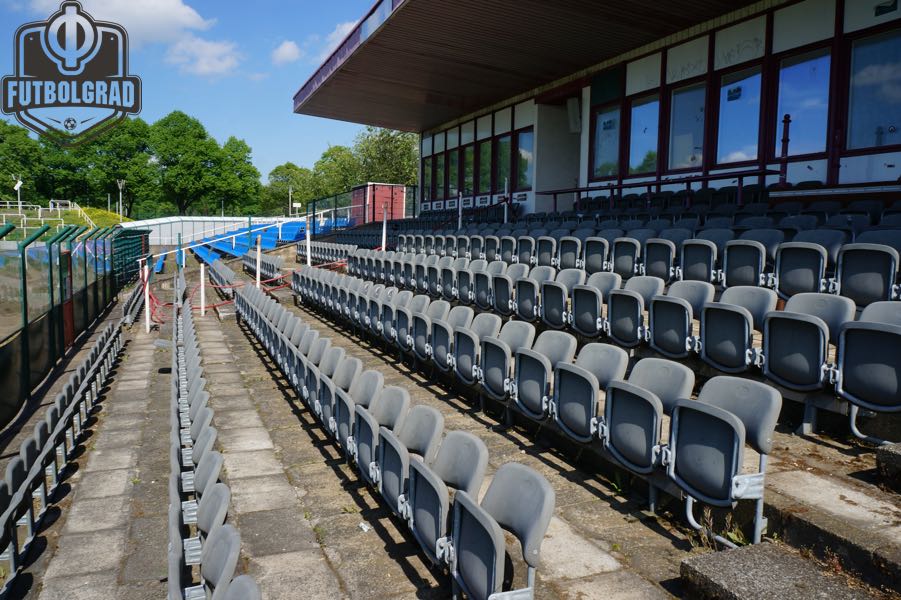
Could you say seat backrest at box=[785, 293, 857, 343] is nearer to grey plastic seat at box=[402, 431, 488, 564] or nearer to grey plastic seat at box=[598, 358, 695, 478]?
grey plastic seat at box=[598, 358, 695, 478]

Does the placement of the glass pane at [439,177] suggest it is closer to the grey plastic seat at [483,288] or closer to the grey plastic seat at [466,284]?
the grey plastic seat at [466,284]

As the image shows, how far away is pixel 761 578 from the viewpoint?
254 centimetres

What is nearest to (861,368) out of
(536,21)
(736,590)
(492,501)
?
(736,590)

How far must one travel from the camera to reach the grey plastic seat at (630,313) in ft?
17.8

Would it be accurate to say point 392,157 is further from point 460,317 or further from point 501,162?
point 460,317

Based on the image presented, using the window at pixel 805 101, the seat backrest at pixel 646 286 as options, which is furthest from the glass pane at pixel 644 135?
the seat backrest at pixel 646 286

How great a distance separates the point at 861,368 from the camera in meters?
3.66

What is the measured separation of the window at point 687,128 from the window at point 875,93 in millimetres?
2689

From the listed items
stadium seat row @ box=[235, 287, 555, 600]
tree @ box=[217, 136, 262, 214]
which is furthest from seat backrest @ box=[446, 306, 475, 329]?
tree @ box=[217, 136, 262, 214]

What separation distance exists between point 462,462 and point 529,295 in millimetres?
3828

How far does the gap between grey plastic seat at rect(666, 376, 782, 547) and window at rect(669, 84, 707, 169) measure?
29.4ft

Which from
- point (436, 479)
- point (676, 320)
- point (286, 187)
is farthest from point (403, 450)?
point (286, 187)

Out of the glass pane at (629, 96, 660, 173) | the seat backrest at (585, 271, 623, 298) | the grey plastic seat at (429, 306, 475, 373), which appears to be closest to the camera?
the grey plastic seat at (429, 306, 475, 373)

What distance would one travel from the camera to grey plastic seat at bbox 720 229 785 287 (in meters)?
5.83
